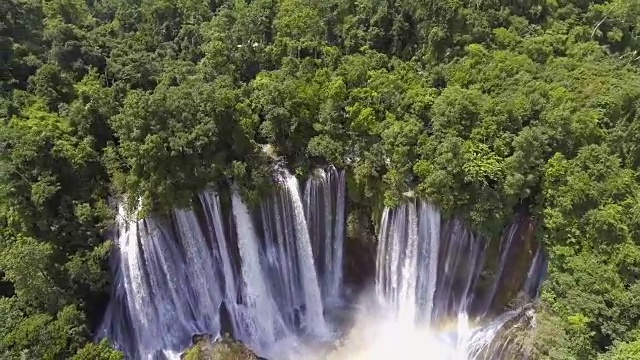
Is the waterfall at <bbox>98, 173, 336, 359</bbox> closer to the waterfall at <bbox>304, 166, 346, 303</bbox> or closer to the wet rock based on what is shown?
the wet rock

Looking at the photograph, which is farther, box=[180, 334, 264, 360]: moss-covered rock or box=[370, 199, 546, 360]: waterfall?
box=[370, 199, 546, 360]: waterfall

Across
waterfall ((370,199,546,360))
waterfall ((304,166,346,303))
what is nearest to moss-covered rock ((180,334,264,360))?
waterfall ((370,199,546,360))

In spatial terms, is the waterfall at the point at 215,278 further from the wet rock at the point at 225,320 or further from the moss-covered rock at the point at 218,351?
the moss-covered rock at the point at 218,351

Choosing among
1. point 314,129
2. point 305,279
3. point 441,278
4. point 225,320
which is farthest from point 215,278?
point 441,278

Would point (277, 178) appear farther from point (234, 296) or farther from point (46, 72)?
point (46, 72)

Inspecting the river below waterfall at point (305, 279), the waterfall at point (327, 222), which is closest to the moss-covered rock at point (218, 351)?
the river below waterfall at point (305, 279)

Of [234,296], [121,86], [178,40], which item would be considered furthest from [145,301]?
[178,40]
